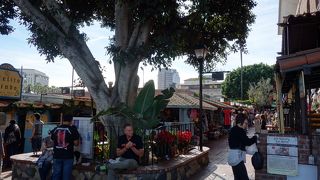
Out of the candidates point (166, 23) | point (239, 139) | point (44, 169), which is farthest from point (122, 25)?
point (239, 139)

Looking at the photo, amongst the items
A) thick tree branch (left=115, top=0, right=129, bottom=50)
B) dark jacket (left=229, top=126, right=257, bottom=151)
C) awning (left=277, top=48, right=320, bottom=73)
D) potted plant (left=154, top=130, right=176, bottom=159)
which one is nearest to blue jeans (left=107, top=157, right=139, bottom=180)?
potted plant (left=154, top=130, right=176, bottom=159)

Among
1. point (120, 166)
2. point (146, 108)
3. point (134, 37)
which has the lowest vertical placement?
point (120, 166)

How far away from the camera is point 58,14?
9.02 meters

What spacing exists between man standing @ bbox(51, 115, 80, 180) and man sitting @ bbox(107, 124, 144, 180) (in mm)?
954

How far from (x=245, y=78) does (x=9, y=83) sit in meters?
59.4

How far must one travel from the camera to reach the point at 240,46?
1296 cm

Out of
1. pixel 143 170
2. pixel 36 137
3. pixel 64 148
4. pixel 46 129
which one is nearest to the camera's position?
pixel 64 148

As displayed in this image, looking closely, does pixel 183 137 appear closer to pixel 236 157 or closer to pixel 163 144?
pixel 163 144

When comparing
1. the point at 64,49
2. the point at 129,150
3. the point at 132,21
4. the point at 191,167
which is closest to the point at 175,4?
the point at 132,21

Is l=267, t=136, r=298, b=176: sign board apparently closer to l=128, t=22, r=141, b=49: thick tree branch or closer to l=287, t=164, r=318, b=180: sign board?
l=287, t=164, r=318, b=180: sign board

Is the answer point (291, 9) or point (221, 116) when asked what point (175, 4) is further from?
point (221, 116)

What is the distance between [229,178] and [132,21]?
5.09m

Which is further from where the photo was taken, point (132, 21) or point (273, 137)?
point (132, 21)

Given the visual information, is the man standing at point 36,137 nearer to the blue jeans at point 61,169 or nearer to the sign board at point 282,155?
the blue jeans at point 61,169
